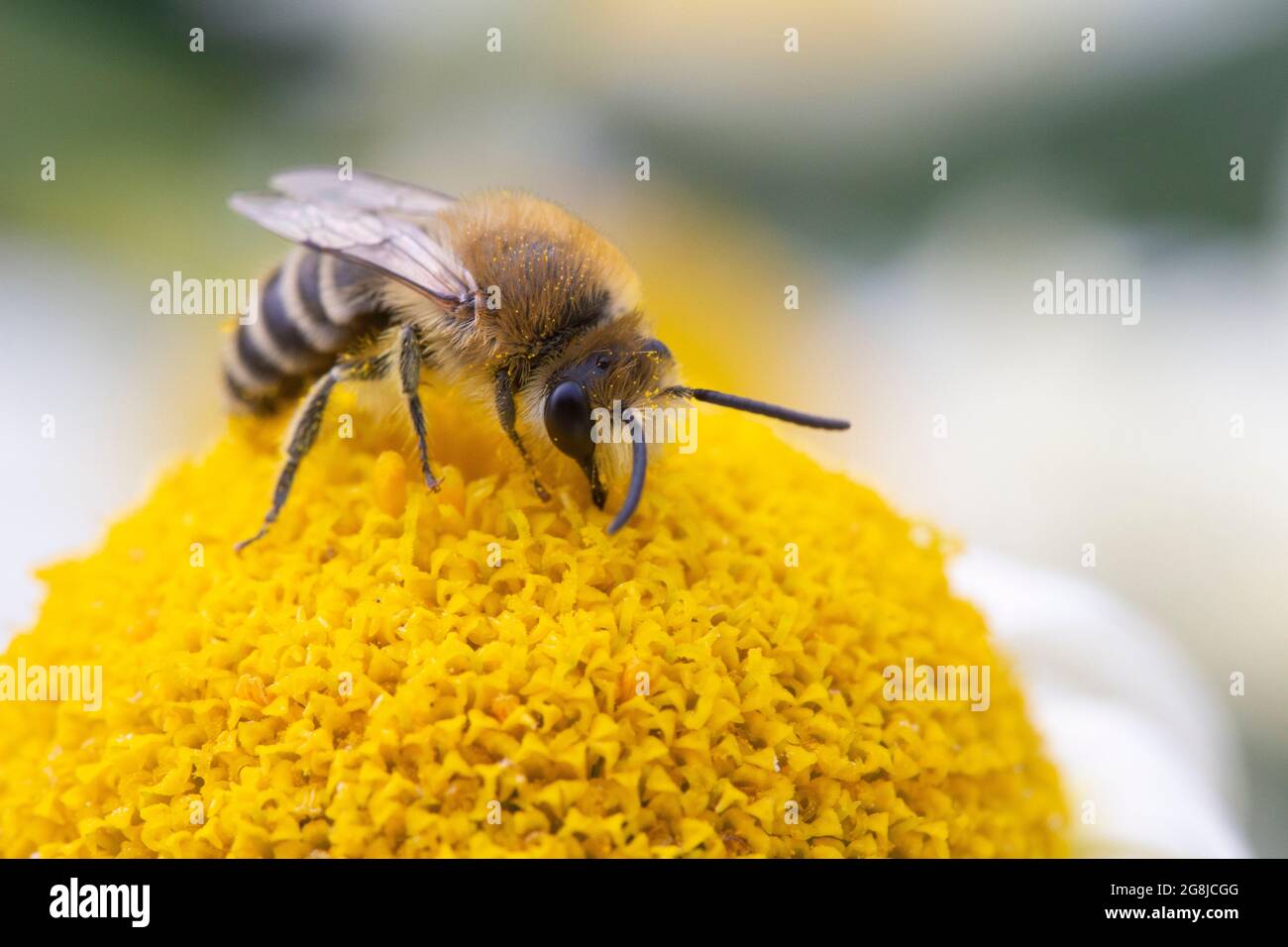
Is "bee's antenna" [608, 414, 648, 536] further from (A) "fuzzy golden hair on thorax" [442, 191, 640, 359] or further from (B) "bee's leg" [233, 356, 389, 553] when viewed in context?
(B) "bee's leg" [233, 356, 389, 553]

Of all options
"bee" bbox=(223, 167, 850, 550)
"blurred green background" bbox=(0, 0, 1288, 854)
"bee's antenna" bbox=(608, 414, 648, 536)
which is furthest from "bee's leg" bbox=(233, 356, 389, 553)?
"blurred green background" bbox=(0, 0, 1288, 854)

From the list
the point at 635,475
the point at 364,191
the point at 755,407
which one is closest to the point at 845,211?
the point at 364,191

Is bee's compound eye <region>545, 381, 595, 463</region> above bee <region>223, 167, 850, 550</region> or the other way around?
A: the other way around

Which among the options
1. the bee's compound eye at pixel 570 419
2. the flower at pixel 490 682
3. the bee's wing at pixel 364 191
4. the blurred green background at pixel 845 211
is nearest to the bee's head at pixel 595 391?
the bee's compound eye at pixel 570 419

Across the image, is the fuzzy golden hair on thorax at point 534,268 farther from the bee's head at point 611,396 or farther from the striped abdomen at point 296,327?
the striped abdomen at point 296,327

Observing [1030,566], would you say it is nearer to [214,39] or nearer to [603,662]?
[603,662]

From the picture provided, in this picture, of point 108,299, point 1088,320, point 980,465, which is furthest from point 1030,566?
point 108,299

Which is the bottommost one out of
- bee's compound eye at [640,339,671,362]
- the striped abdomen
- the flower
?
the flower

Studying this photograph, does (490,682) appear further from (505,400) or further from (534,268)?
(534,268)
